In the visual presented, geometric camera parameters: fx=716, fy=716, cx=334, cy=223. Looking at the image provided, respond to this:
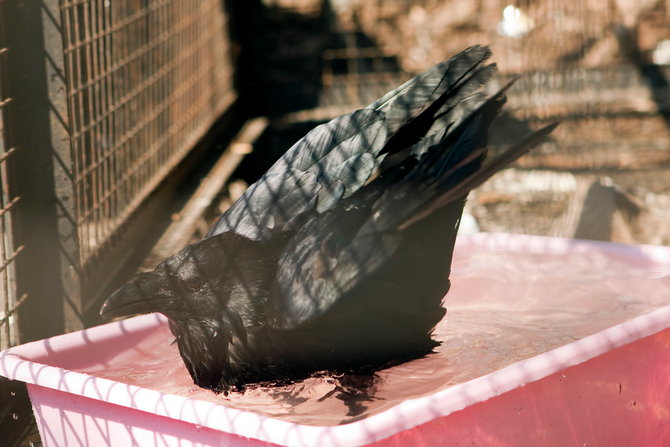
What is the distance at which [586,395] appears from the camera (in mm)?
1481

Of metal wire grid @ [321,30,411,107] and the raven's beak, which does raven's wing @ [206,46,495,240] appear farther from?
metal wire grid @ [321,30,411,107]

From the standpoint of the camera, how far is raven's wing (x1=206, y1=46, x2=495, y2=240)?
63.0 inches

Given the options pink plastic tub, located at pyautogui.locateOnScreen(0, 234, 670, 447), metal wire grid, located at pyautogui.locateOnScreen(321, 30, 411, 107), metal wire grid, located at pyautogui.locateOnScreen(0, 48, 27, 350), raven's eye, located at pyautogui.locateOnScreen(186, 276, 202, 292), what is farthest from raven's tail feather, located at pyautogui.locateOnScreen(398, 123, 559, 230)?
metal wire grid, located at pyautogui.locateOnScreen(321, 30, 411, 107)

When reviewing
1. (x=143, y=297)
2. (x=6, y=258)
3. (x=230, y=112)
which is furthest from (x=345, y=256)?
(x=230, y=112)

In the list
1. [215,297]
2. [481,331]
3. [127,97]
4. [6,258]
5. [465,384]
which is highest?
[127,97]

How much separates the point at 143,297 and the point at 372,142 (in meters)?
0.61

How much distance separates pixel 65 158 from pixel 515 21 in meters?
3.75

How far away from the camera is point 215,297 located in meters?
1.63

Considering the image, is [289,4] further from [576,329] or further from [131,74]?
[576,329]

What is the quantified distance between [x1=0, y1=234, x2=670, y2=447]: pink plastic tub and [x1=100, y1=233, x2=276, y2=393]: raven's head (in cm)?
9

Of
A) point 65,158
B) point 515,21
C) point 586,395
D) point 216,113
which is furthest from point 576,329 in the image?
point 515,21

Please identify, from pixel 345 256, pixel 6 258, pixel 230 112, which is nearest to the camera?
pixel 345 256

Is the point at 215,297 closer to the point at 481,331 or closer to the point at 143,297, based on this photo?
the point at 143,297

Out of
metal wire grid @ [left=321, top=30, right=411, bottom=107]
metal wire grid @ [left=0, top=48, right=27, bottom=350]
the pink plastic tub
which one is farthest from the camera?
metal wire grid @ [left=321, top=30, right=411, bottom=107]
